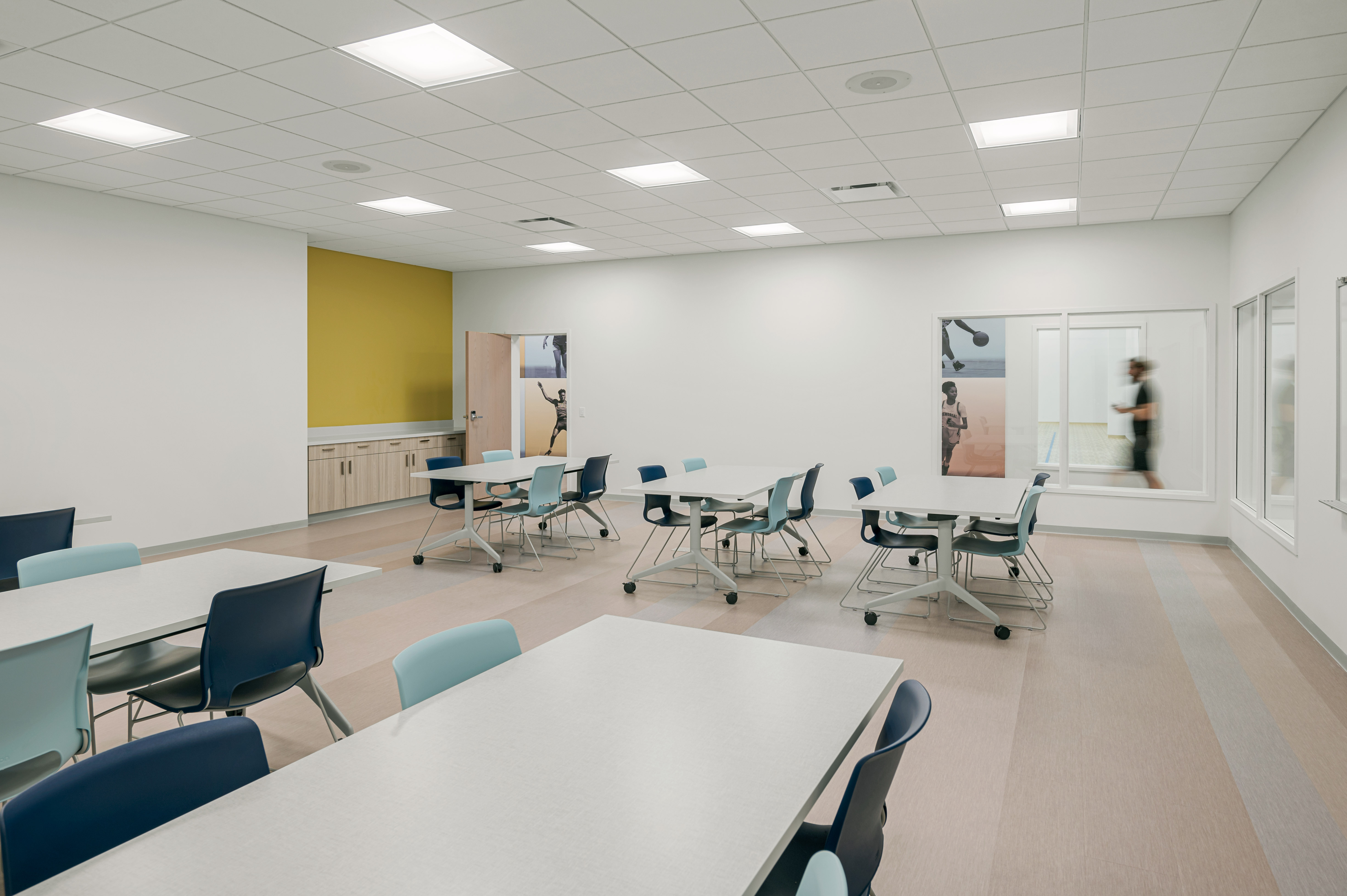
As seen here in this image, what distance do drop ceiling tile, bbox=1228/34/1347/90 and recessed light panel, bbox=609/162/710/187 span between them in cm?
339

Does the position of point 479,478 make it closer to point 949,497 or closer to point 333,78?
point 333,78

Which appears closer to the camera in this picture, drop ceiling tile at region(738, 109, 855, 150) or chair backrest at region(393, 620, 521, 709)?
chair backrest at region(393, 620, 521, 709)

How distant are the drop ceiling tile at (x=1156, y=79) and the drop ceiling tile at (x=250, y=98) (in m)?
4.38

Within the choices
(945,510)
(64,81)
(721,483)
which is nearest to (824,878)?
(945,510)

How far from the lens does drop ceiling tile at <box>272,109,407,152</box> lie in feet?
15.5

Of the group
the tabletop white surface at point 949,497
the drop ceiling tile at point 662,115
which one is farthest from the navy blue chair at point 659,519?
the drop ceiling tile at point 662,115

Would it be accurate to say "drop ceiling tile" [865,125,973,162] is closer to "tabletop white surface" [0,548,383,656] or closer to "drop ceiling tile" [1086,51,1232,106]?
"drop ceiling tile" [1086,51,1232,106]

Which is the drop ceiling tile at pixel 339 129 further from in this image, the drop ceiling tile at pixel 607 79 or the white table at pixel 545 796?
the white table at pixel 545 796

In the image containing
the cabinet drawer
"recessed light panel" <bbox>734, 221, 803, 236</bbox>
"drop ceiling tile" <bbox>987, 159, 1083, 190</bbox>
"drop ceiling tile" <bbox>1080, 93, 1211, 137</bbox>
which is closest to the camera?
"drop ceiling tile" <bbox>1080, 93, 1211, 137</bbox>

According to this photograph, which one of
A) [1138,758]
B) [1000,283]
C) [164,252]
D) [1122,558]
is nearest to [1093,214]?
[1000,283]

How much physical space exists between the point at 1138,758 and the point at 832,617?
215 centimetres

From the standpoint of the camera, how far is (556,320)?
10586 millimetres

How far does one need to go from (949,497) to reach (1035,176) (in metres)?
2.69

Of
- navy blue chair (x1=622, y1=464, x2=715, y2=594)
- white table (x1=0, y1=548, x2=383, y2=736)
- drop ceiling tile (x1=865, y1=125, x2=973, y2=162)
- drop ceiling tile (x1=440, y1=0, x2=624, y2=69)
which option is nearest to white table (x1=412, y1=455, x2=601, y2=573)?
navy blue chair (x1=622, y1=464, x2=715, y2=594)
